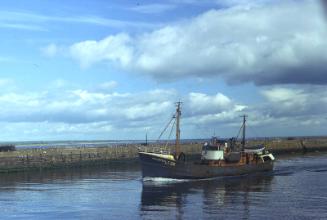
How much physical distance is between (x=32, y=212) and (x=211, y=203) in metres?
14.9

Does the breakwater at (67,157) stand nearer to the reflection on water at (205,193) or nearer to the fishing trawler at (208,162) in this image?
the fishing trawler at (208,162)

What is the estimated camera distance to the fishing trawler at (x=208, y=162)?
232 feet

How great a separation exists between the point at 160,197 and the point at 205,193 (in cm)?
544

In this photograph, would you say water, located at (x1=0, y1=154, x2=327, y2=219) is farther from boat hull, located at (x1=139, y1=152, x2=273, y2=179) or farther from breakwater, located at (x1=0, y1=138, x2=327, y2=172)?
breakwater, located at (x1=0, y1=138, x2=327, y2=172)

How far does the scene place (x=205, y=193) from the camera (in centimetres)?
5703

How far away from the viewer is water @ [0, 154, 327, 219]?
41.7 m

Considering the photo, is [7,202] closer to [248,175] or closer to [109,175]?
[109,175]

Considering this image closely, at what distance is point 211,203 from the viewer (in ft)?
158

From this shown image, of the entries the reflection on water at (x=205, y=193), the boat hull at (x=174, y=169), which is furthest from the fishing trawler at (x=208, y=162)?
the reflection on water at (x=205, y=193)

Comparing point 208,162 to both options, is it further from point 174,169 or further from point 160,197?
point 160,197

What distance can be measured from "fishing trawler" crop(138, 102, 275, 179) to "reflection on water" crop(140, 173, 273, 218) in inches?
50.1

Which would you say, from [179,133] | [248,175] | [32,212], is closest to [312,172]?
[248,175]

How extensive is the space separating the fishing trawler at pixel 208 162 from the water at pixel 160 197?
4.30ft

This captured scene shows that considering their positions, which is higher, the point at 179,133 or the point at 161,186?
the point at 179,133
